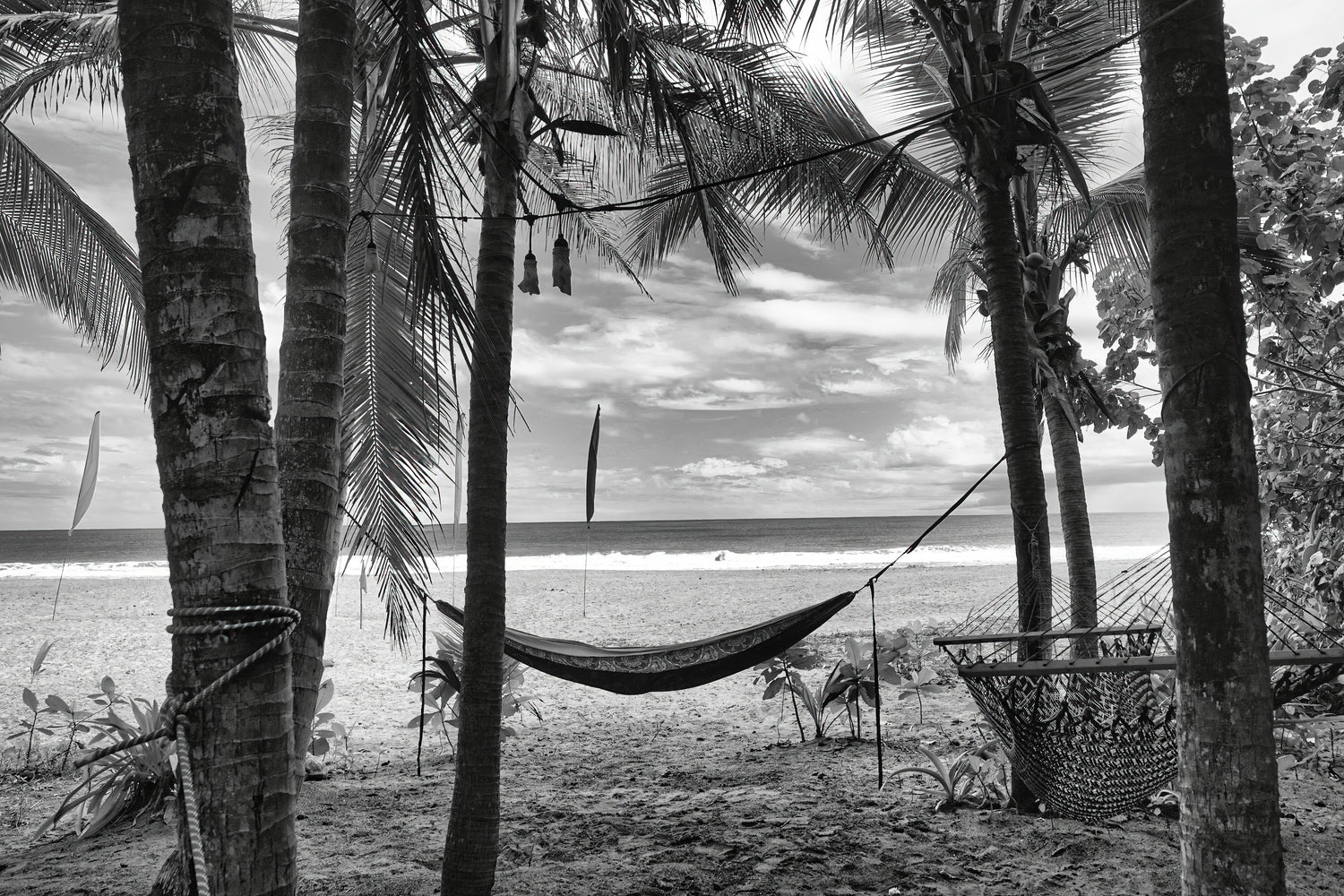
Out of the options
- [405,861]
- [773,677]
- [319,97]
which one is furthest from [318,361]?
[773,677]

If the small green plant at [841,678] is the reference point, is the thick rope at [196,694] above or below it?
above

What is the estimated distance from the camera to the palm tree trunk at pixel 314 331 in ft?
5.65

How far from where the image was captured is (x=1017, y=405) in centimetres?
276

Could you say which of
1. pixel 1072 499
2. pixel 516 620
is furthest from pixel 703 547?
pixel 1072 499

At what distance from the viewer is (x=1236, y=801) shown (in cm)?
136

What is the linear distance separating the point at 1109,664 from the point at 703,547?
24.4 meters

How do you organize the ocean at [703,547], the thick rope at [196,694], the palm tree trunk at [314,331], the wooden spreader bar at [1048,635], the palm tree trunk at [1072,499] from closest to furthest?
the thick rope at [196,694] < the palm tree trunk at [314,331] < the wooden spreader bar at [1048,635] < the palm tree trunk at [1072,499] < the ocean at [703,547]

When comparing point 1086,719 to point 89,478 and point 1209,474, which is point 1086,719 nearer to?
point 1209,474

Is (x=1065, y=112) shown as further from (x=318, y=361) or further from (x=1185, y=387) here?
(x=318, y=361)

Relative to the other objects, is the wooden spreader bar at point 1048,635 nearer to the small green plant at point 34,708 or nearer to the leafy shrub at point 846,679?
the leafy shrub at point 846,679

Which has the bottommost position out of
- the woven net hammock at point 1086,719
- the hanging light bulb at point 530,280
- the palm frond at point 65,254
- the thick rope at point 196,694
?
the woven net hammock at point 1086,719

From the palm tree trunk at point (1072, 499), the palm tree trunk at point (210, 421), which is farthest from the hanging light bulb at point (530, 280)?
the palm tree trunk at point (1072, 499)

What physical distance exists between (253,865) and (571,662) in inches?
74.0

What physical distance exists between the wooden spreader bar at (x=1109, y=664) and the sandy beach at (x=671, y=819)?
544 mm
